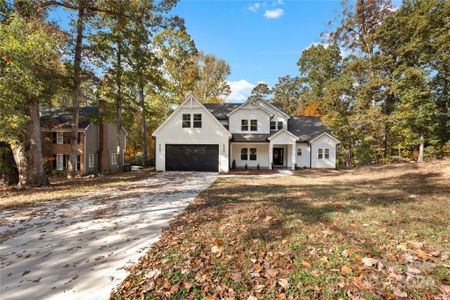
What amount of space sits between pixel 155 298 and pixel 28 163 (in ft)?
39.0

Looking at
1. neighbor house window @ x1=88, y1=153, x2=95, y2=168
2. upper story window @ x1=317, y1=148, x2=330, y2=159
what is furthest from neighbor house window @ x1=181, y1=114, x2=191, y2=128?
upper story window @ x1=317, y1=148, x2=330, y2=159

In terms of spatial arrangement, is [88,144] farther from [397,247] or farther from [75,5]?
[397,247]

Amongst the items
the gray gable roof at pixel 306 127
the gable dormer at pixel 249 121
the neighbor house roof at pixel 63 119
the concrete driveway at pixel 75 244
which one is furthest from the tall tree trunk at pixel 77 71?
the gray gable roof at pixel 306 127

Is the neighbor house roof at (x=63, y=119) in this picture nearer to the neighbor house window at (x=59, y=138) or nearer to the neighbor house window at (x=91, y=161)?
the neighbor house window at (x=59, y=138)

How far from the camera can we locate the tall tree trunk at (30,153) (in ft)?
34.5

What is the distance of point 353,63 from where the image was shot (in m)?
24.3

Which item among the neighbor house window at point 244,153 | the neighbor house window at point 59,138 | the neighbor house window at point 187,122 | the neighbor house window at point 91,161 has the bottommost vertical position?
the neighbor house window at point 91,161

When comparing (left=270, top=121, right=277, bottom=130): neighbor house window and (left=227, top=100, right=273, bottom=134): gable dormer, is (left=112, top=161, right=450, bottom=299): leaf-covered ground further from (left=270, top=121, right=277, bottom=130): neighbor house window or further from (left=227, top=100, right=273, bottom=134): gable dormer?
(left=270, top=121, right=277, bottom=130): neighbor house window

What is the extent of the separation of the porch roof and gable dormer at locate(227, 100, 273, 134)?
0.37 metres

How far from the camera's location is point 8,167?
37.4 feet

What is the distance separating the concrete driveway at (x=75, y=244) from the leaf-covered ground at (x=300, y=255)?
1.41 feet

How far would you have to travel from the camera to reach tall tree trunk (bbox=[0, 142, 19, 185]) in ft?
37.1

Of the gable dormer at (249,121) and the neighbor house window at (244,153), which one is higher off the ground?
the gable dormer at (249,121)

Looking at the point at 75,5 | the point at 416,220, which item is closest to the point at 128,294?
the point at 416,220
